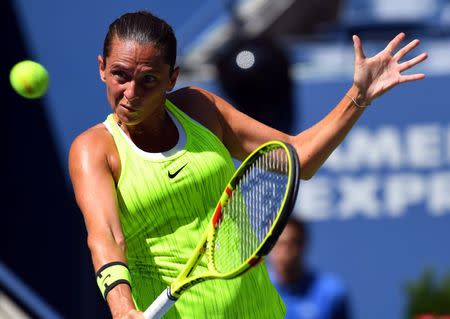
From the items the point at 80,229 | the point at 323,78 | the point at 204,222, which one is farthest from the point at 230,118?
the point at 80,229

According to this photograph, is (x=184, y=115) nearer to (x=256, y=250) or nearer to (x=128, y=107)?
(x=128, y=107)

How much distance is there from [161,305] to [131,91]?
0.68 meters

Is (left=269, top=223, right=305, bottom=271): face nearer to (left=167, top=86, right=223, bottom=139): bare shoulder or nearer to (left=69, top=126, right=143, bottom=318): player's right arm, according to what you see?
(left=167, top=86, right=223, bottom=139): bare shoulder

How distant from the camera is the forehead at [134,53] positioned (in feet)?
12.2

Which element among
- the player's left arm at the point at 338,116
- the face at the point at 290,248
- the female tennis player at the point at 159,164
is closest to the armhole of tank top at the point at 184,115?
the female tennis player at the point at 159,164

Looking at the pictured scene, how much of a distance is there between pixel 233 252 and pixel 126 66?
0.70 m

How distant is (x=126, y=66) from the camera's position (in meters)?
3.71

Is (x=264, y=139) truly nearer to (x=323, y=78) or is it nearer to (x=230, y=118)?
(x=230, y=118)

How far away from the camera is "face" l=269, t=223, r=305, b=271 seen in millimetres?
6359

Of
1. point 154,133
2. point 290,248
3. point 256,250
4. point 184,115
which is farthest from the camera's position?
point 290,248

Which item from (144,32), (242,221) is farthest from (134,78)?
(242,221)

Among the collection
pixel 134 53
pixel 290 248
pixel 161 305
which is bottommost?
pixel 290 248

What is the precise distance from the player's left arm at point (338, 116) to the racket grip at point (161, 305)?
77 cm

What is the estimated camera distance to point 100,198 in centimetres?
370
